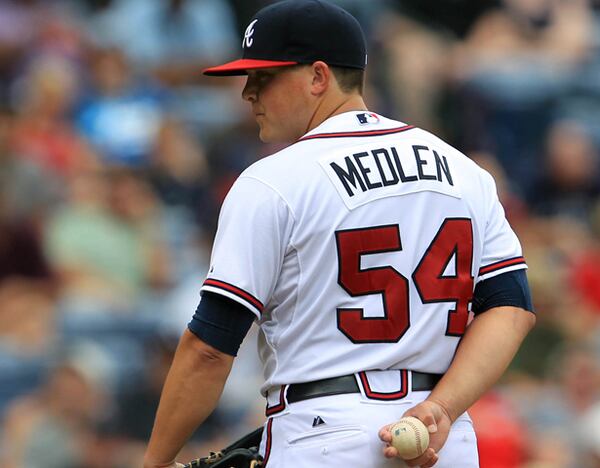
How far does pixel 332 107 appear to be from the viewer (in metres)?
3.23

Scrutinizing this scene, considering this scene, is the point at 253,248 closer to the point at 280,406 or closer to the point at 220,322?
the point at 220,322

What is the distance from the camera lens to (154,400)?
23.4 ft

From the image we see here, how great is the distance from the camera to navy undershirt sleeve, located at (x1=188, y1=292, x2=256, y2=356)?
2.97 meters

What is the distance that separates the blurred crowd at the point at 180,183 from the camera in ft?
23.3

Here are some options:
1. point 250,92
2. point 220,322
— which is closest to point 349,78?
point 250,92

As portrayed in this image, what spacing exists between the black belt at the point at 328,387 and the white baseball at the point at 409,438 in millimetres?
148

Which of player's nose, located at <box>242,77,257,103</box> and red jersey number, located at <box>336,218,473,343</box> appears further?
player's nose, located at <box>242,77,257,103</box>

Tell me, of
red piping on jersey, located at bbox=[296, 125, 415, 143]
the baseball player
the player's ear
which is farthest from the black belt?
the player's ear

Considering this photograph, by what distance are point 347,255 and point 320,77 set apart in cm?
48

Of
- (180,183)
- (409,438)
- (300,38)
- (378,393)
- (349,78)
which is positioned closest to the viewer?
(409,438)

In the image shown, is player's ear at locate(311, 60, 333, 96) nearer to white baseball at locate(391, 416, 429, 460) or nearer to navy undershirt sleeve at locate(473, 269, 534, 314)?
navy undershirt sleeve at locate(473, 269, 534, 314)

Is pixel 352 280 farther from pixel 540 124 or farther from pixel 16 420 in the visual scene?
pixel 540 124

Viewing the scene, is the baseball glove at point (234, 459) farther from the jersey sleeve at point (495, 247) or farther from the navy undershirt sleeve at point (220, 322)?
the jersey sleeve at point (495, 247)

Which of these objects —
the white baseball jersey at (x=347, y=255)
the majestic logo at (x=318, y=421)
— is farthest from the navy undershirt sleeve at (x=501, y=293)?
the majestic logo at (x=318, y=421)
